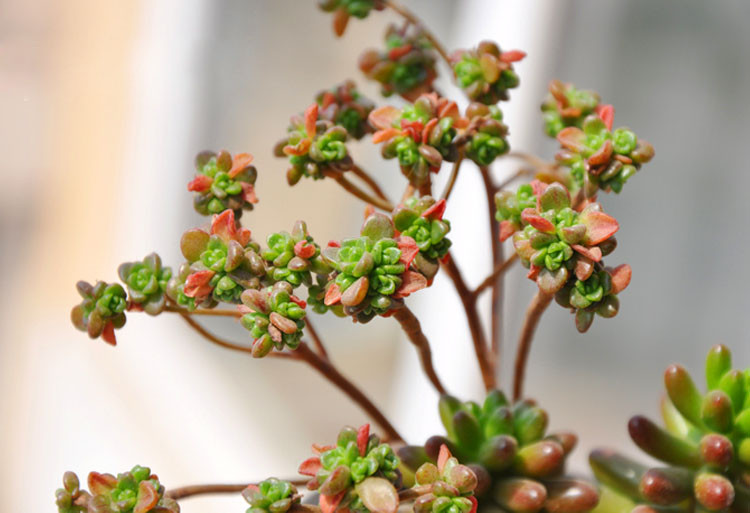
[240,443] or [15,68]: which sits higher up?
[15,68]

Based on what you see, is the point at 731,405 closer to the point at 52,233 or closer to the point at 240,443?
the point at 240,443

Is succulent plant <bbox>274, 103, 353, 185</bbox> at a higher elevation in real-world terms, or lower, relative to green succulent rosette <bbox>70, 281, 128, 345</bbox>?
higher

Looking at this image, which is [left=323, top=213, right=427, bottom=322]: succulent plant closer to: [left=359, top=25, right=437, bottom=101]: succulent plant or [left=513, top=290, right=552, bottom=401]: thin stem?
[left=513, top=290, right=552, bottom=401]: thin stem

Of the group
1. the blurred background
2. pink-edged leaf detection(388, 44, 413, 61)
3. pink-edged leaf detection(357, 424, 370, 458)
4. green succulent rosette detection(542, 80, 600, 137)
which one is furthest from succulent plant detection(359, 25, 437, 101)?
the blurred background

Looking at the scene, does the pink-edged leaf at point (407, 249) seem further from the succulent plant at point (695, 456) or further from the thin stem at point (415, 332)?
the succulent plant at point (695, 456)

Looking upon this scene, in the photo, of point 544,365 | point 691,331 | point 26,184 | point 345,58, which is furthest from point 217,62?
point 691,331

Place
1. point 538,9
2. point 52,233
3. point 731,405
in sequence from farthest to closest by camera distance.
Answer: point 52,233 < point 538,9 < point 731,405
